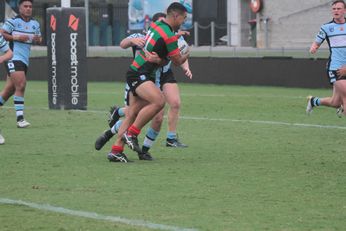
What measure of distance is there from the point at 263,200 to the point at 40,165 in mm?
3620

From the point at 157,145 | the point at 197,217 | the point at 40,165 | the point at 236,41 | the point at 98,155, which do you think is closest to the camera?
the point at 197,217

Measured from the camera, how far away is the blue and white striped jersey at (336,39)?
16.5 metres

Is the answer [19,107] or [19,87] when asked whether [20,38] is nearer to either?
[19,87]

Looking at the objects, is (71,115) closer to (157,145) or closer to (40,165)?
(157,145)

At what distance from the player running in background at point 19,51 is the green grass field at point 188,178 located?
0.49 m

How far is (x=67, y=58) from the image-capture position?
870 inches

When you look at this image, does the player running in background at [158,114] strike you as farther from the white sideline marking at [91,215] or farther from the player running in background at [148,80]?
the white sideline marking at [91,215]

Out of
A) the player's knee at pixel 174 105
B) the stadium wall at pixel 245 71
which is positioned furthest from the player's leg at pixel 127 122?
the stadium wall at pixel 245 71

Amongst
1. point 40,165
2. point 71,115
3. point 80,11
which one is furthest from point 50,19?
point 40,165

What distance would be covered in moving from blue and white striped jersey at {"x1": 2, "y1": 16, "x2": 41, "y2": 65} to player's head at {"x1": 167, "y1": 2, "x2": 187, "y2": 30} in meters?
6.39

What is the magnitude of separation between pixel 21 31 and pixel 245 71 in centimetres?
1273

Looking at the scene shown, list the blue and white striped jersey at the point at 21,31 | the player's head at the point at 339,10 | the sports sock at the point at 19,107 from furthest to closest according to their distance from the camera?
the blue and white striped jersey at the point at 21,31
the sports sock at the point at 19,107
the player's head at the point at 339,10

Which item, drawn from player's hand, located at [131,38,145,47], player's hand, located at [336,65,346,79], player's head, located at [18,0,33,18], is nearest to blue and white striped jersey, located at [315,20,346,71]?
player's hand, located at [336,65,346,79]

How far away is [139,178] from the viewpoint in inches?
443
